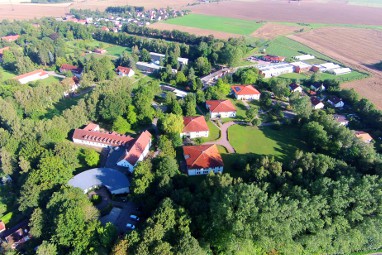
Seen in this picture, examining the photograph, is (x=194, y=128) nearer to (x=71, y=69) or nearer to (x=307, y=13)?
(x=71, y=69)

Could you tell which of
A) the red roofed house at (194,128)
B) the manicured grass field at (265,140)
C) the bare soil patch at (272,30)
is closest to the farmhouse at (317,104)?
the manicured grass field at (265,140)

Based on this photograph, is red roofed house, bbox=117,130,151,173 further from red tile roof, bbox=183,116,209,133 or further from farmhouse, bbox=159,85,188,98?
farmhouse, bbox=159,85,188,98

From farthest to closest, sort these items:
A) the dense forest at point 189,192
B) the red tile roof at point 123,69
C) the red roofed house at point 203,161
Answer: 1. the red tile roof at point 123,69
2. the red roofed house at point 203,161
3. the dense forest at point 189,192

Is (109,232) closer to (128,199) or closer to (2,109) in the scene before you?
(128,199)

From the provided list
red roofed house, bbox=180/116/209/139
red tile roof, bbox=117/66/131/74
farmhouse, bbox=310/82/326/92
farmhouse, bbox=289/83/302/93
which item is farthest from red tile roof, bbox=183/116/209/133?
farmhouse, bbox=310/82/326/92

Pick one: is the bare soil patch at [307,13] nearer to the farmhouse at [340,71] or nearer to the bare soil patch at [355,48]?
the bare soil patch at [355,48]

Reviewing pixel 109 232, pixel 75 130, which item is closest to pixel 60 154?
pixel 75 130
